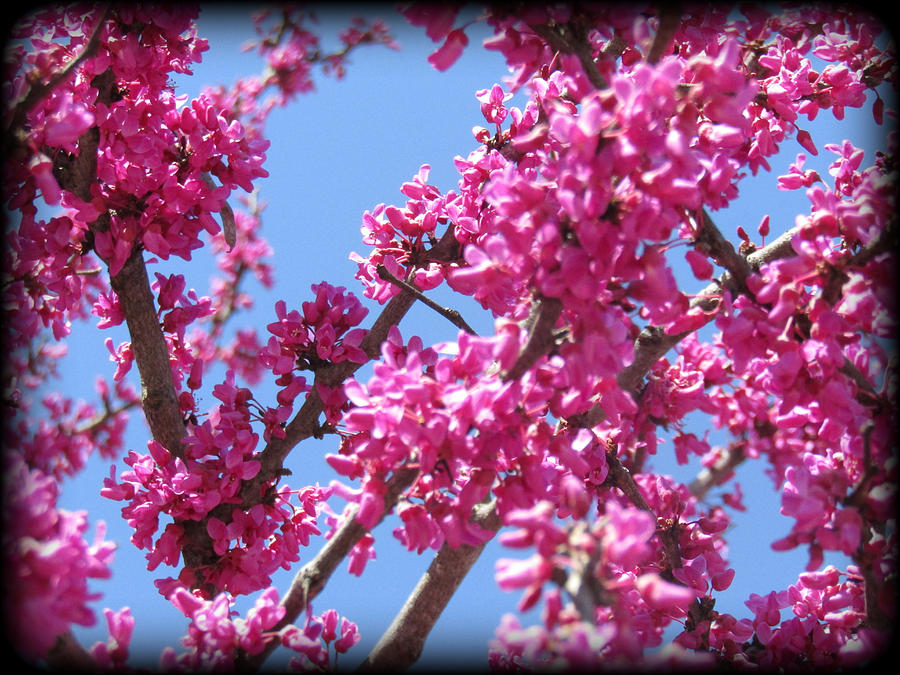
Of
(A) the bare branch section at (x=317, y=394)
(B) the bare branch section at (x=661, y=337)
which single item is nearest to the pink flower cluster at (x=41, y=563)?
(A) the bare branch section at (x=317, y=394)

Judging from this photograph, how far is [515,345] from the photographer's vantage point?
180 cm

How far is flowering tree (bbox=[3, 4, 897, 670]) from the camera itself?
1.69m

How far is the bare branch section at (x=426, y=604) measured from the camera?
2395 millimetres

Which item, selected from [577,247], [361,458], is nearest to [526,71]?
[577,247]

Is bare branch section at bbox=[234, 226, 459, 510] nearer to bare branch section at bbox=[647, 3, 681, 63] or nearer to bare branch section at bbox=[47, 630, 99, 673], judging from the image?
bare branch section at bbox=[47, 630, 99, 673]

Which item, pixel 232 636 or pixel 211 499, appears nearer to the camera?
pixel 232 636

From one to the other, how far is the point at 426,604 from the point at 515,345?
1.27 m

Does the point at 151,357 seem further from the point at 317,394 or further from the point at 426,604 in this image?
the point at 426,604

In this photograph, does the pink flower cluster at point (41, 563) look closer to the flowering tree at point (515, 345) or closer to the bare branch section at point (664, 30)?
the flowering tree at point (515, 345)

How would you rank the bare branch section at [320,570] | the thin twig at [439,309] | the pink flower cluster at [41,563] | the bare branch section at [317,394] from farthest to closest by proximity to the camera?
the bare branch section at [317,394]
the thin twig at [439,309]
the bare branch section at [320,570]
the pink flower cluster at [41,563]

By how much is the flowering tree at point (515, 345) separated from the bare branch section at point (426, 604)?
0.01 metres

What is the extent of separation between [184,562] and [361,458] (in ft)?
4.76

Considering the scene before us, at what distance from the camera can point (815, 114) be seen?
283cm

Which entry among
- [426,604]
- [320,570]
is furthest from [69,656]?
[426,604]
